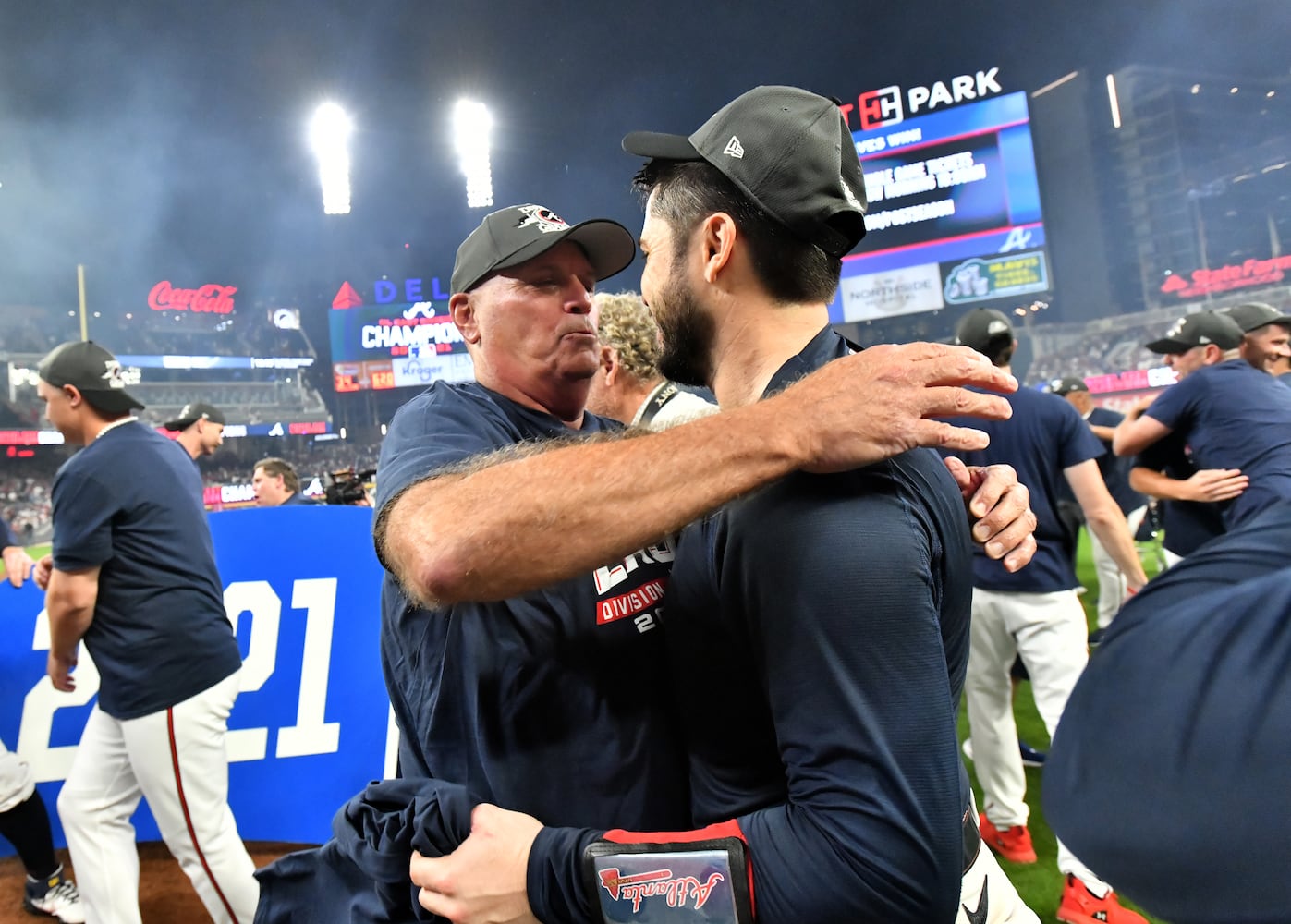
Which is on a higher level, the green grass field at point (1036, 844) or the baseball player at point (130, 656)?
the baseball player at point (130, 656)

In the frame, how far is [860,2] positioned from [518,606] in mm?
27591

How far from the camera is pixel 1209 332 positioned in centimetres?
386

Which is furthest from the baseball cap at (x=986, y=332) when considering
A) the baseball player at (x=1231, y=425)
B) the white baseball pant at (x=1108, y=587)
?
the white baseball pant at (x=1108, y=587)

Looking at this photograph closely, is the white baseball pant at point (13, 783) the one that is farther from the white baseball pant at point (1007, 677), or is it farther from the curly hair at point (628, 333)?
the white baseball pant at point (1007, 677)

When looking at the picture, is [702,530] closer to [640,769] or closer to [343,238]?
[640,769]

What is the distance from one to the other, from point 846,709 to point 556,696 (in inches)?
20.4

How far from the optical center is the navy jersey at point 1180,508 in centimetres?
361

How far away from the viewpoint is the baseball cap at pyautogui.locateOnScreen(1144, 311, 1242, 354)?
3.81 meters

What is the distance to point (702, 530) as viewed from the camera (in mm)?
1110

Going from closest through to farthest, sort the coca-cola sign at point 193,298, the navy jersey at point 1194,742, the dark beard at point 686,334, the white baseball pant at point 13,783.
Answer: the navy jersey at point 1194,742, the dark beard at point 686,334, the white baseball pant at point 13,783, the coca-cola sign at point 193,298

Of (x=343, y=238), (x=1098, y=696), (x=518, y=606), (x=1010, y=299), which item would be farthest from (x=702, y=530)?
(x=343, y=238)

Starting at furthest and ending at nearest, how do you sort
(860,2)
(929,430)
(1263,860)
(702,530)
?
(860,2) → (702,530) → (929,430) → (1263,860)

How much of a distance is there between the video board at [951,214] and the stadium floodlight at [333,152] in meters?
18.7

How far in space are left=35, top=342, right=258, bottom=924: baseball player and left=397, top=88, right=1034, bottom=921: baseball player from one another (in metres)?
2.33
